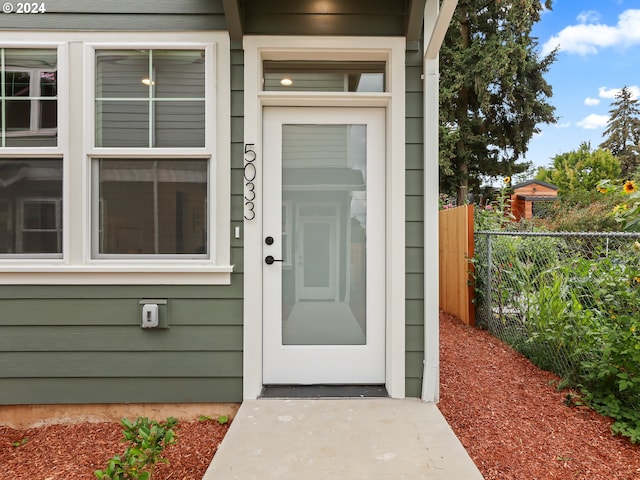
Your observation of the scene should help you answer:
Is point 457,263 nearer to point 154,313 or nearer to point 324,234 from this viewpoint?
point 324,234

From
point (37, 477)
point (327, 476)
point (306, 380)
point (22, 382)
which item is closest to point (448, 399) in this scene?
point (306, 380)

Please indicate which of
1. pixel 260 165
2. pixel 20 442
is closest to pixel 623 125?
pixel 260 165

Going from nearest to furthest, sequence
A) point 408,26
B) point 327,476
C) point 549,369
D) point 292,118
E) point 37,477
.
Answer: point 327,476 → point 37,477 → point 408,26 → point 292,118 → point 549,369

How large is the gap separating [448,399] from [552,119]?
1274cm

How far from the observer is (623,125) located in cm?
2806

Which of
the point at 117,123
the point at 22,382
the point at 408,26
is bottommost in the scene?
the point at 22,382

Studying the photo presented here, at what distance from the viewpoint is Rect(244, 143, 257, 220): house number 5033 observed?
90.5 inches

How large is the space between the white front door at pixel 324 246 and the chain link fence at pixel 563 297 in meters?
1.32

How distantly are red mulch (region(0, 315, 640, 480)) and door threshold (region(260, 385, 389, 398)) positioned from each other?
1.14 ft

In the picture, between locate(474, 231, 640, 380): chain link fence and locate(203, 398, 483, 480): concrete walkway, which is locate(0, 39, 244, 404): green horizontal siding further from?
locate(474, 231, 640, 380): chain link fence

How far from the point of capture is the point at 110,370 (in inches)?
91.3

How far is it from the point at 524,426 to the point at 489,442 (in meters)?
0.32

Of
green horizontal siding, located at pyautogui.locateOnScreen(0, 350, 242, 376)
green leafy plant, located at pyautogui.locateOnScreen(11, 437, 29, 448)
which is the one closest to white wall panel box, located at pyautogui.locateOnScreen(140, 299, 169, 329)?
green horizontal siding, located at pyautogui.locateOnScreen(0, 350, 242, 376)

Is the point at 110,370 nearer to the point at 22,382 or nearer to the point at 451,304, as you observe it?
the point at 22,382
